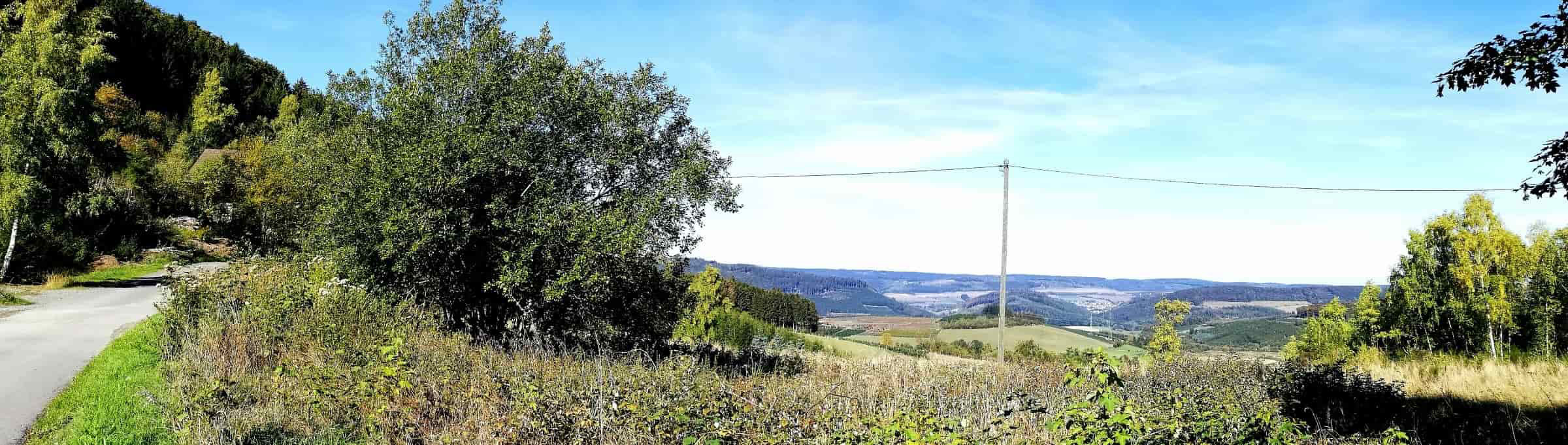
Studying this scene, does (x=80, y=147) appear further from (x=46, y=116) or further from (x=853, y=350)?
(x=853, y=350)

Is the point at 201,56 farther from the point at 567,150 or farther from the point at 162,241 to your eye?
the point at 567,150

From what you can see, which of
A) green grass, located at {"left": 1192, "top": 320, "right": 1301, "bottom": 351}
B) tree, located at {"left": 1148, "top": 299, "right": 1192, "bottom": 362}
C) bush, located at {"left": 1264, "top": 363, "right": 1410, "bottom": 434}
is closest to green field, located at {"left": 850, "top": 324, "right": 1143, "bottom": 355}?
green grass, located at {"left": 1192, "top": 320, "right": 1301, "bottom": 351}

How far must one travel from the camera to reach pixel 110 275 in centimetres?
2395

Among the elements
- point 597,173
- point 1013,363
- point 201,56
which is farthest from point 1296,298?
point 201,56

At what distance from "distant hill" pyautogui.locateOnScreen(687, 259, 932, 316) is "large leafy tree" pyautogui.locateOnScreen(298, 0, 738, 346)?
37.0 metres

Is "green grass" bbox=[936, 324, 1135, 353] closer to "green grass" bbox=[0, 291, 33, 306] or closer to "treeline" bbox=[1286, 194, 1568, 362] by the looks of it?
"treeline" bbox=[1286, 194, 1568, 362]

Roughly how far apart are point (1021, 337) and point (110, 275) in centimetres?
3808

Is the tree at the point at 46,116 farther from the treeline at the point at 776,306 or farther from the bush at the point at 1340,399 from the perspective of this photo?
the treeline at the point at 776,306

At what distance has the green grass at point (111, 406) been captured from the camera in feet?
22.6

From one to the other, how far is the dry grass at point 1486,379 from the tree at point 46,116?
88.0 feet

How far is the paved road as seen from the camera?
8188 millimetres

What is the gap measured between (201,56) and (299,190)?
68.2m

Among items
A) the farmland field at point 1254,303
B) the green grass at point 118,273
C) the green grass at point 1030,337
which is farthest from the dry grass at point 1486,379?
the farmland field at point 1254,303

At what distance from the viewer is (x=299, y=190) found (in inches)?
571
